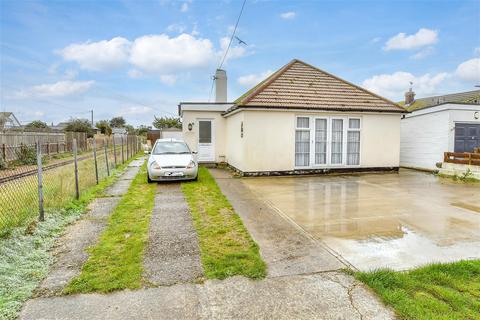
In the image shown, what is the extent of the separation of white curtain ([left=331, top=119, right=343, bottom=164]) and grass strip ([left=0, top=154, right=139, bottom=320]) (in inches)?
380

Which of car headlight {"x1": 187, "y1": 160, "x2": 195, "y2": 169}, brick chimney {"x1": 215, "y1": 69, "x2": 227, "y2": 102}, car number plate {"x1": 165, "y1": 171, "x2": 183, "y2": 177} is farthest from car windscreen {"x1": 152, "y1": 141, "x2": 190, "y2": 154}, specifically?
brick chimney {"x1": 215, "y1": 69, "x2": 227, "y2": 102}

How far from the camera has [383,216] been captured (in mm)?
6090

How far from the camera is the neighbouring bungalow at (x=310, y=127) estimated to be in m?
11.5

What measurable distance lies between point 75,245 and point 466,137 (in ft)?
50.2

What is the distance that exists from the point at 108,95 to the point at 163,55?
76.1ft

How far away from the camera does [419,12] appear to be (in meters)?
12.9

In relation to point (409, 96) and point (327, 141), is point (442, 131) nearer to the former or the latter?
point (327, 141)

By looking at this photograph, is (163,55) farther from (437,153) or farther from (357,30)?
(437,153)

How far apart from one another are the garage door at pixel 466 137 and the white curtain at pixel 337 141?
5.14 meters

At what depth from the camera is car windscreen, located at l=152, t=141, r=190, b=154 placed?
10.9 metres

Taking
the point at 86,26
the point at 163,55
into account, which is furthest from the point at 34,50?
the point at 163,55

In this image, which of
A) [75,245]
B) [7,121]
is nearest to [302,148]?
[75,245]

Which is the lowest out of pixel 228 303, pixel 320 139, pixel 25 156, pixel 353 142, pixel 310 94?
pixel 228 303

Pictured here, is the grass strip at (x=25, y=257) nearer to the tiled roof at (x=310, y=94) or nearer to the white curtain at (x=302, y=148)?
the tiled roof at (x=310, y=94)
